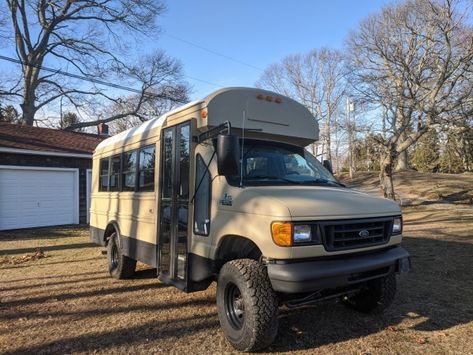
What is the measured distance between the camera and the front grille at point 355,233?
4098 millimetres

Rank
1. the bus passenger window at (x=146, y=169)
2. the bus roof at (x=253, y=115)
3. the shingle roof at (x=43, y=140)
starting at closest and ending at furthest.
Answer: the bus roof at (x=253, y=115)
the bus passenger window at (x=146, y=169)
the shingle roof at (x=43, y=140)

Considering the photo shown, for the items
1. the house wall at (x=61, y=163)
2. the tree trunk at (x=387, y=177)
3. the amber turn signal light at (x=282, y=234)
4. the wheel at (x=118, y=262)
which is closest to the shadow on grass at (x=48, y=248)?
the wheel at (x=118, y=262)

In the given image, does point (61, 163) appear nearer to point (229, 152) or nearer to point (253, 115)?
point (253, 115)

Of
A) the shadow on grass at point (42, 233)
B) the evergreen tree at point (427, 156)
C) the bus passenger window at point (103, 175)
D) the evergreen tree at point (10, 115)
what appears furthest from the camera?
the evergreen tree at point (427, 156)

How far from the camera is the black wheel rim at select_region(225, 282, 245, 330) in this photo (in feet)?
14.7

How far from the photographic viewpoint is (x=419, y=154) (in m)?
42.4

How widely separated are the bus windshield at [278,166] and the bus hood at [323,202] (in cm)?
30

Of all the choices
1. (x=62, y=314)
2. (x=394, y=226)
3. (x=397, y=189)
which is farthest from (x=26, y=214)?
(x=397, y=189)

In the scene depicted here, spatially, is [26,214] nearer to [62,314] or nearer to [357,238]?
[62,314]

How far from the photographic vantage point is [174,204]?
18.5 feet

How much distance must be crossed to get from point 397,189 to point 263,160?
25.7 m

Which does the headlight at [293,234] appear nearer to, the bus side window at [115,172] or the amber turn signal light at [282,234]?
the amber turn signal light at [282,234]

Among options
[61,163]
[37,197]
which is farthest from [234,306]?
[61,163]

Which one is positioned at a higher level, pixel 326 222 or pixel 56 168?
pixel 56 168
